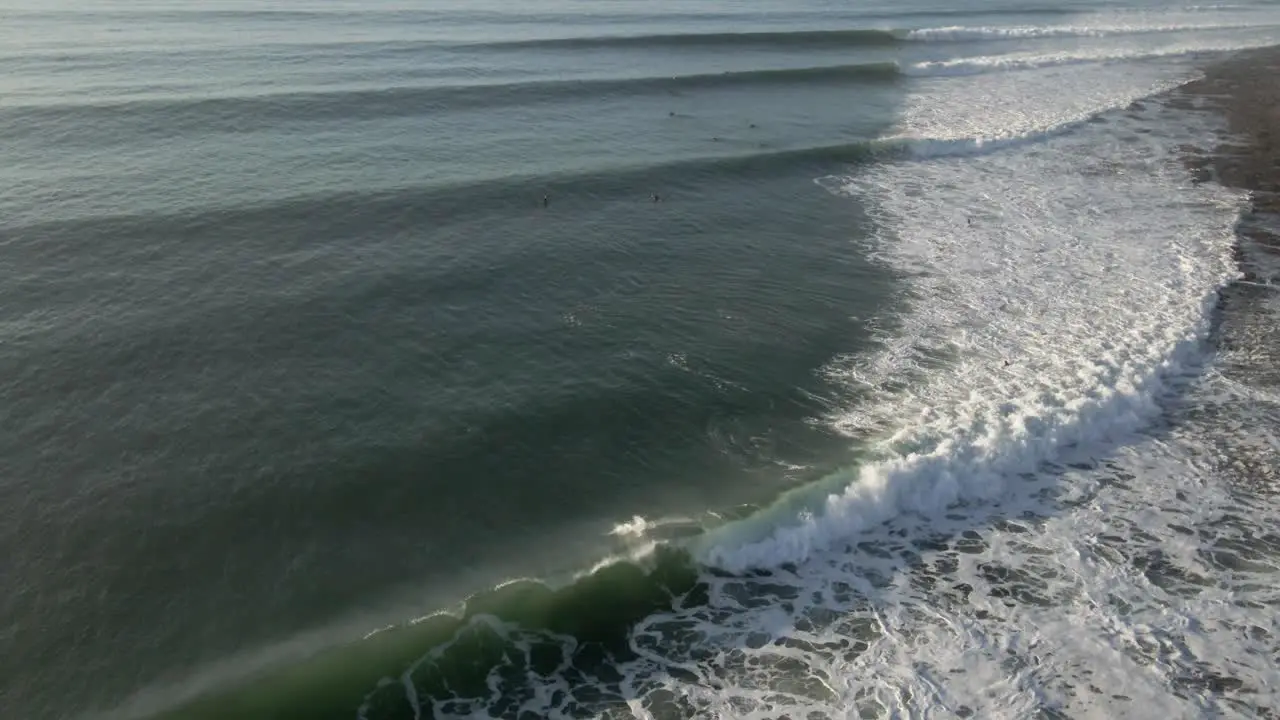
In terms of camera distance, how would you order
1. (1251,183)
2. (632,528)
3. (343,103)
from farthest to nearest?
1. (343,103)
2. (1251,183)
3. (632,528)

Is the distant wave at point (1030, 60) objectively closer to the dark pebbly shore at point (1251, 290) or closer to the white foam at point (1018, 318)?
the dark pebbly shore at point (1251, 290)

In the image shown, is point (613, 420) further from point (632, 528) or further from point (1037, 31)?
point (1037, 31)

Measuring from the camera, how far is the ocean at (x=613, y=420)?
955 centimetres

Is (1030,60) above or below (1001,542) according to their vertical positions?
above

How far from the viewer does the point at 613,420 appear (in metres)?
13.6

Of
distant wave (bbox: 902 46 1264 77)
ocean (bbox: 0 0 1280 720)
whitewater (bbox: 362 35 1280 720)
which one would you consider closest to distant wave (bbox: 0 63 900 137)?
ocean (bbox: 0 0 1280 720)

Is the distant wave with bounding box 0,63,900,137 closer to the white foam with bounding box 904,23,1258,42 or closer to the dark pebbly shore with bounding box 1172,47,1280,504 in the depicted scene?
the white foam with bounding box 904,23,1258,42

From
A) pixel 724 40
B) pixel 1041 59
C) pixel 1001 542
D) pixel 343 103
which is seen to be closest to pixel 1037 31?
pixel 1041 59

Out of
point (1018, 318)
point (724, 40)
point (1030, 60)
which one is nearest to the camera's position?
point (1018, 318)

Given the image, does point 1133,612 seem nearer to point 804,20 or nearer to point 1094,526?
point 1094,526

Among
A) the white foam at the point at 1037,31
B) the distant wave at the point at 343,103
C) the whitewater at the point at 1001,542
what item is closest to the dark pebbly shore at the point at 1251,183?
the whitewater at the point at 1001,542

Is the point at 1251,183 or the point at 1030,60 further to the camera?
the point at 1030,60

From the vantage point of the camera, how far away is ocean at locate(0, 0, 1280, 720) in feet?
31.3

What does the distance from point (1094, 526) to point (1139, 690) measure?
296 centimetres
